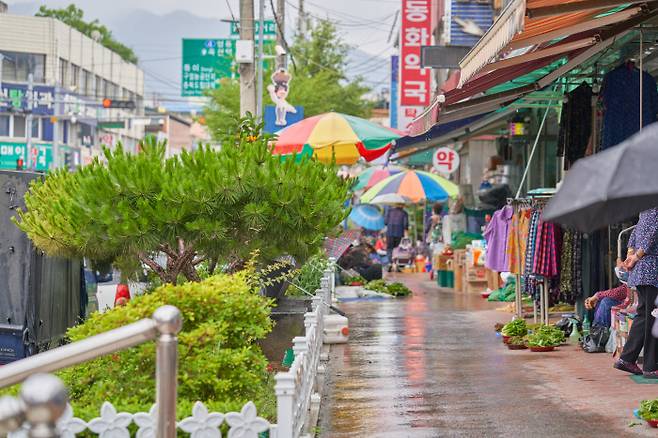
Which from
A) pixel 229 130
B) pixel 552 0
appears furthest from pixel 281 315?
pixel 552 0

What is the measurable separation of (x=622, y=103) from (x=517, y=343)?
10.6ft

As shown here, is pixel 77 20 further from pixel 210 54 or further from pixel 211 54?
pixel 211 54

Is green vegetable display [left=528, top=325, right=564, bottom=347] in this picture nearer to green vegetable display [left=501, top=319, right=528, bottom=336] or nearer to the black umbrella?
green vegetable display [left=501, top=319, right=528, bottom=336]

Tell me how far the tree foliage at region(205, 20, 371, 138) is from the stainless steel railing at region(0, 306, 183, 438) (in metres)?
36.2

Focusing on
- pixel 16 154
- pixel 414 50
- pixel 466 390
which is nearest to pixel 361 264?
pixel 414 50

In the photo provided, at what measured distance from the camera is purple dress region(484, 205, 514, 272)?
15492 millimetres

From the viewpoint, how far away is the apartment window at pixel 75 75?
269 feet

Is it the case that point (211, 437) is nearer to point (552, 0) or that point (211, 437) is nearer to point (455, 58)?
point (552, 0)

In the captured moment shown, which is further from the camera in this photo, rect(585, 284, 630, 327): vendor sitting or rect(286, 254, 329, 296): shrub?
rect(286, 254, 329, 296): shrub

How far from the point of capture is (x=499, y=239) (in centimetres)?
1584

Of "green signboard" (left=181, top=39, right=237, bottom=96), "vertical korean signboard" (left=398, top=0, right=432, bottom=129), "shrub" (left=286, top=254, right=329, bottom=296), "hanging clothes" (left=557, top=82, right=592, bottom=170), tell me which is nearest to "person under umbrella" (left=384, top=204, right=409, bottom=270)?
"vertical korean signboard" (left=398, top=0, right=432, bottom=129)

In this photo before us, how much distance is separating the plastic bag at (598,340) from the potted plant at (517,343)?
3.23 ft

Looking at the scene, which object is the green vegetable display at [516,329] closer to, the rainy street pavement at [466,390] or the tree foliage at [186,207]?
the rainy street pavement at [466,390]

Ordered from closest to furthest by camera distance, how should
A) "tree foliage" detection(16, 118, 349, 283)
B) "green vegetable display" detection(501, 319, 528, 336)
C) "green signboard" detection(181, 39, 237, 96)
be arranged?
"tree foliage" detection(16, 118, 349, 283) < "green vegetable display" detection(501, 319, 528, 336) < "green signboard" detection(181, 39, 237, 96)
